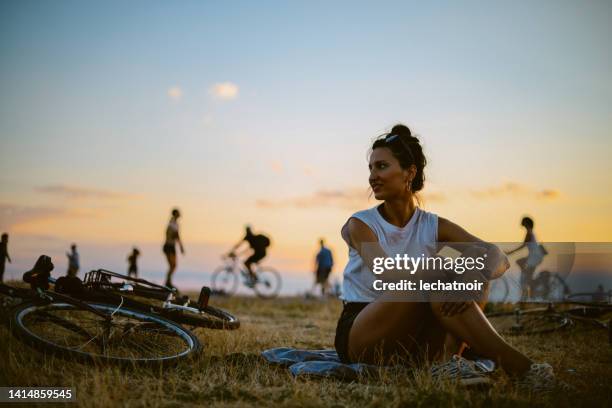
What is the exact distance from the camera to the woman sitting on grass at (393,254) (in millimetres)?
3609

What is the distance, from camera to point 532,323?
8461 millimetres

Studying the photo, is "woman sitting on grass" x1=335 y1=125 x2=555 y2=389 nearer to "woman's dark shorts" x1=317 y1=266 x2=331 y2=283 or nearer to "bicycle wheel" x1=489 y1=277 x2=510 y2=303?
"bicycle wheel" x1=489 y1=277 x2=510 y2=303

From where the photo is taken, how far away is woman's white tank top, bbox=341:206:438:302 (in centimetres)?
391

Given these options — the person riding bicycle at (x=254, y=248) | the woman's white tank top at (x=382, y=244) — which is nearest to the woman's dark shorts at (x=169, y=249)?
the person riding bicycle at (x=254, y=248)

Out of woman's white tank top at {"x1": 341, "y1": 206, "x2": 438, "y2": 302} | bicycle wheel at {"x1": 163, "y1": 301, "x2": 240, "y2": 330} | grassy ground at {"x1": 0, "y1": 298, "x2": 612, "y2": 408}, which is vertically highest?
woman's white tank top at {"x1": 341, "y1": 206, "x2": 438, "y2": 302}

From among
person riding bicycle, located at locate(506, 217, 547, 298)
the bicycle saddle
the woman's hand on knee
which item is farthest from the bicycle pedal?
person riding bicycle, located at locate(506, 217, 547, 298)

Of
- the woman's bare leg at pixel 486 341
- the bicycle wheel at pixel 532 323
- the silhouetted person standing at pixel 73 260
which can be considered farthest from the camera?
the silhouetted person standing at pixel 73 260

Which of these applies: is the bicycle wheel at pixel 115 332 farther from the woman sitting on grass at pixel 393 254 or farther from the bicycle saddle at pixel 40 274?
the woman sitting on grass at pixel 393 254

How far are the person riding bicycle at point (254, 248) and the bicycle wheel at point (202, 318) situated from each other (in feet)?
39.3

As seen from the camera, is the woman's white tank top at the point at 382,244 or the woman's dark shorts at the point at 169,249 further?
the woman's dark shorts at the point at 169,249

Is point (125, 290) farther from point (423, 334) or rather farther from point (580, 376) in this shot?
point (580, 376)

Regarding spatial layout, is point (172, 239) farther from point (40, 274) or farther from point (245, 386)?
point (245, 386)

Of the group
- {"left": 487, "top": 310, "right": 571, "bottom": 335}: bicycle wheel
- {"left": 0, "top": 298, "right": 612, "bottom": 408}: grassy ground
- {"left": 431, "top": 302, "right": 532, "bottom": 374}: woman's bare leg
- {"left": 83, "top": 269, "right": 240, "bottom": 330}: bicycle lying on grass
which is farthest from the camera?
{"left": 487, "top": 310, "right": 571, "bottom": 335}: bicycle wheel

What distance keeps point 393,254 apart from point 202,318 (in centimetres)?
244
